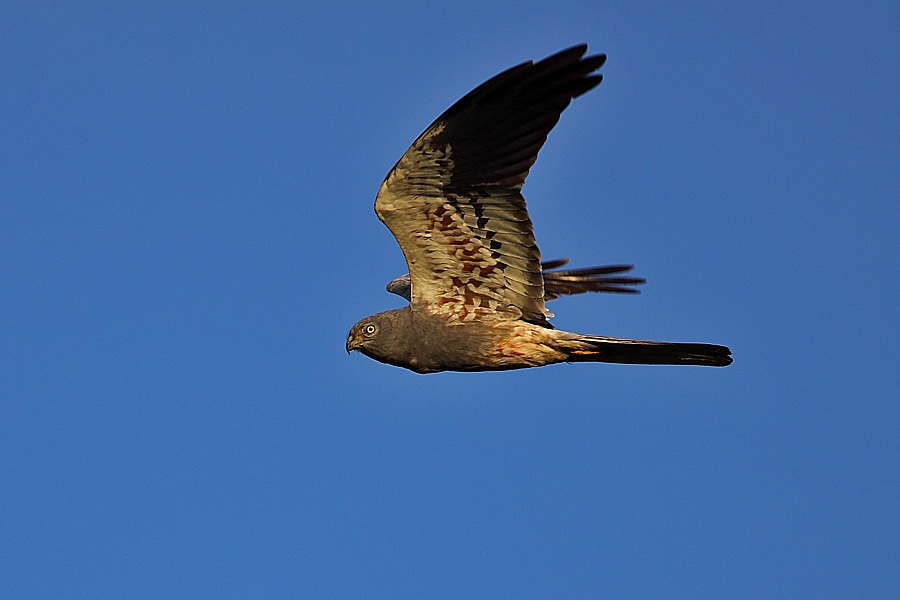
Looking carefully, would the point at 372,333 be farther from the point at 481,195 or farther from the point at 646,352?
the point at 646,352

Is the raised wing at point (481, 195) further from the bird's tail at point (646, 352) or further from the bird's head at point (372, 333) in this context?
the bird's tail at point (646, 352)

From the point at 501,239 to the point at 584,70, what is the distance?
1737 millimetres

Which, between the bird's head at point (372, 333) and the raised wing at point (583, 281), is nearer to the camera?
the bird's head at point (372, 333)

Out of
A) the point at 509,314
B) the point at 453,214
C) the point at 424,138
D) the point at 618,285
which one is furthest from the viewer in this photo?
the point at 618,285

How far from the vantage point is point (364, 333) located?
9.43m

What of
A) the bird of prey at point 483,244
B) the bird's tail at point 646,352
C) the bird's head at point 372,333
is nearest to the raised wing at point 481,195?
the bird of prey at point 483,244

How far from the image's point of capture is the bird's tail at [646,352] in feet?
28.2

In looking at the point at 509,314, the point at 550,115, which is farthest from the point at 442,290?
the point at 550,115

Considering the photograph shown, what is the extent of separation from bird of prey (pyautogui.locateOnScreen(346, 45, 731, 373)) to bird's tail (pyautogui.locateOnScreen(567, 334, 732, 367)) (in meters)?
0.01

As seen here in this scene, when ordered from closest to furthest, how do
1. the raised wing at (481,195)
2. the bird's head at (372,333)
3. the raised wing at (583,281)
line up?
the raised wing at (481,195)
the bird's head at (372,333)
the raised wing at (583,281)

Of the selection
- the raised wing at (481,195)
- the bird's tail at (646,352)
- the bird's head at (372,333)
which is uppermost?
the raised wing at (481,195)

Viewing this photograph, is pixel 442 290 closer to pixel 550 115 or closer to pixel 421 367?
pixel 421 367

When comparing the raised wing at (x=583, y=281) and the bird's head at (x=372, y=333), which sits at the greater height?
the raised wing at (x=583, y=281)

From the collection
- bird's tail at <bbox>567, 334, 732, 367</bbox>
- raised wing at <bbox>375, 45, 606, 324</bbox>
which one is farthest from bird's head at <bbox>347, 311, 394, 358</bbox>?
bird's tail at <bbox>567, 334, 732, 367</bbox>
